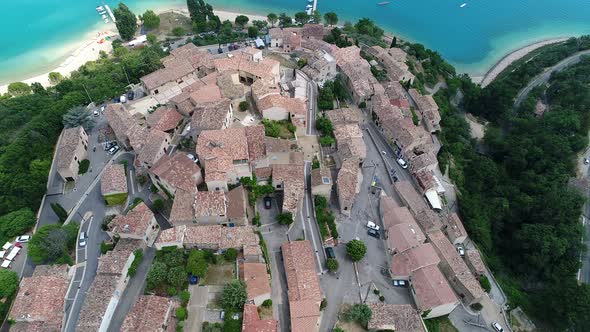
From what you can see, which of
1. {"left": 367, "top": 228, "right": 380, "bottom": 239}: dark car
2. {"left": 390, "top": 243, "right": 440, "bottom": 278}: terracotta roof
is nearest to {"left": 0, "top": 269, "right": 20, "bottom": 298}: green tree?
{"left": 367, "top": 228, "right": 380, "bottom": 239}: dark car

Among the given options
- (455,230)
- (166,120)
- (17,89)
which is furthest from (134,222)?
(17,89)

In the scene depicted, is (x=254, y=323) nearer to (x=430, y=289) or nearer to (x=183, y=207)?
(x=183, y=207)

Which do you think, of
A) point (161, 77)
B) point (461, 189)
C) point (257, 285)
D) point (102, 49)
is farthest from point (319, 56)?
point (102, 49)

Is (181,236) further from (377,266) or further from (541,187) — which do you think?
(541,187)

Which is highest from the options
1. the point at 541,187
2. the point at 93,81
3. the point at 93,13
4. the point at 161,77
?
the point at 93,13

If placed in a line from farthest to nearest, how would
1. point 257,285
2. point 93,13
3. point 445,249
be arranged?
1. point 93,13
2. point 445,249
3. point 257,285

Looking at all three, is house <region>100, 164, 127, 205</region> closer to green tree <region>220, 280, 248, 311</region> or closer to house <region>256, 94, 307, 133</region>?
green tree <region>220, 280, 248, 311</region>

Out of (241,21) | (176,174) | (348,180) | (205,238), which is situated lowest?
(205,238)
